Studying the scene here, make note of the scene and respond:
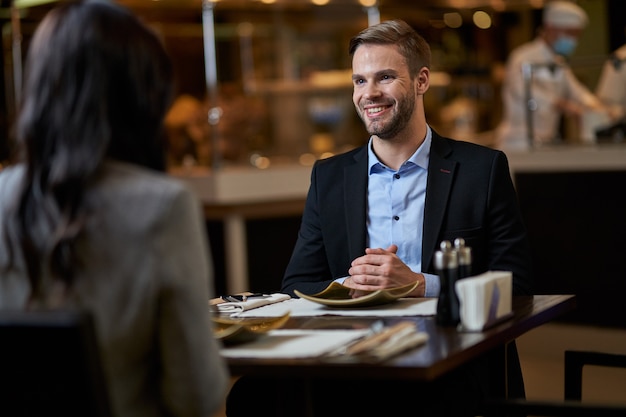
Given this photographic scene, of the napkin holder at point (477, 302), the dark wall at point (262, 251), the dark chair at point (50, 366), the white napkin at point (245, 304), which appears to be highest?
the dark chair at point (50, 366)

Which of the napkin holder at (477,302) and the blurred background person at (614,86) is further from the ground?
the blurred background person at (614,86)

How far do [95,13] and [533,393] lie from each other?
3.66m

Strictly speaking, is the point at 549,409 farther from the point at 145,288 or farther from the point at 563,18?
the point at 563,18

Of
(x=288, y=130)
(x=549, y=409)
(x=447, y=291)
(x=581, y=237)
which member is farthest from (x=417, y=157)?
(x=288, y=130)

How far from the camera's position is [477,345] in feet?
6.44

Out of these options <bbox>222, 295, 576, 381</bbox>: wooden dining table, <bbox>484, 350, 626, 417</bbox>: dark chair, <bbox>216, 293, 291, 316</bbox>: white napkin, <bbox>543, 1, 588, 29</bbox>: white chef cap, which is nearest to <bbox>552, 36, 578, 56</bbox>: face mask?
<bbox>543, 1, 588, 29</bbox>: white chef cap

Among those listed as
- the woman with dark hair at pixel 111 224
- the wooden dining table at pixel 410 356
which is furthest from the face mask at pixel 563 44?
the woman with dark hair at pixel 111 224

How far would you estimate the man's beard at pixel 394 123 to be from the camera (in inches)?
117

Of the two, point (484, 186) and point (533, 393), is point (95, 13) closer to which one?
point (484, 186)

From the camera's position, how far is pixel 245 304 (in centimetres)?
257

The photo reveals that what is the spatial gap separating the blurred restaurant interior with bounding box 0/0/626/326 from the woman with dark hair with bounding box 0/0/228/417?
14.5ft

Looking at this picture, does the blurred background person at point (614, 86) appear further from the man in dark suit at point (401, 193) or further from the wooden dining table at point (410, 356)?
the wooden dining table at point (410, 356)

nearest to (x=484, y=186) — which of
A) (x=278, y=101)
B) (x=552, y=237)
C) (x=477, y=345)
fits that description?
(x=477, y=345)

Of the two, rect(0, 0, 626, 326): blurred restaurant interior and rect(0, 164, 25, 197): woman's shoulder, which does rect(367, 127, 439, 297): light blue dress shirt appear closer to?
rect(0, 164, 25, 197): woman's shoulder
